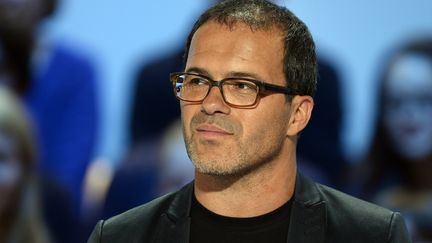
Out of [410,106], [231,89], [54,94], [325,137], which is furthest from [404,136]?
[231,89]

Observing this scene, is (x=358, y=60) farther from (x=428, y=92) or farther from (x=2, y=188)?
(x=2, y=188)

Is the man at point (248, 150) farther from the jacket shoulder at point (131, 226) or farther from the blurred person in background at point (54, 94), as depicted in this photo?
the blurred person in background at point (54, 94)

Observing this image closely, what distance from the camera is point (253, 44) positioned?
210 cm

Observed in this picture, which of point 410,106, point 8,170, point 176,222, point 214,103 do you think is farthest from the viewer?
point 410,106

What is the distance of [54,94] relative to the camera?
417 cm

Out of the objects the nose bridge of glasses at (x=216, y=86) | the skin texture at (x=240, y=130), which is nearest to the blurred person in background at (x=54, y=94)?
the skin texture at (x=240, y=130)

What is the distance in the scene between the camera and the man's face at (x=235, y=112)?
6.67ft

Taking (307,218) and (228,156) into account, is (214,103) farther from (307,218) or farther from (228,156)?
(307,218)

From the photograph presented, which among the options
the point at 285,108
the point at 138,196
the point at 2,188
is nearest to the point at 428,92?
the point at 138,196

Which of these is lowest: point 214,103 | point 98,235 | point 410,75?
point 410,75

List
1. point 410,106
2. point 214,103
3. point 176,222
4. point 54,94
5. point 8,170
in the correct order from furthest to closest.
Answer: point 410,106, point 54,94, point 8,170, point 176,222, point 214,103

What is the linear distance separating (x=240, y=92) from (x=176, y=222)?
13.6 inches

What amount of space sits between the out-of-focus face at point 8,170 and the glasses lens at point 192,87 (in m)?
1.94

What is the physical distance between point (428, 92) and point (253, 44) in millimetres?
2341
